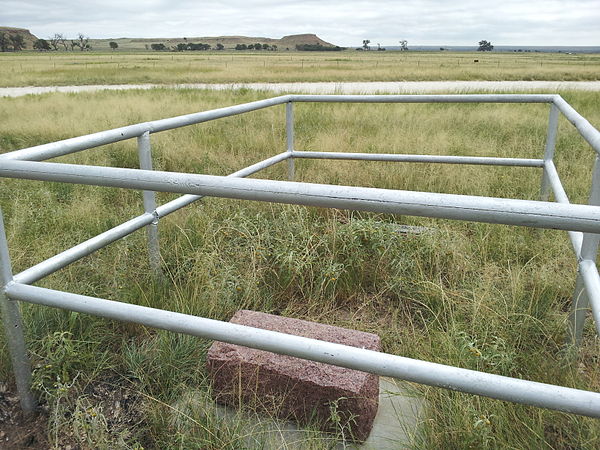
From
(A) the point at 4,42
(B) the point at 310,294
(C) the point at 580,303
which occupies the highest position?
(A) the point at 4,42

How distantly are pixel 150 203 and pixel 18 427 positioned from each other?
117 centimetres

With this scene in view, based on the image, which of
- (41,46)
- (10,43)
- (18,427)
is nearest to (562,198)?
(18,427)

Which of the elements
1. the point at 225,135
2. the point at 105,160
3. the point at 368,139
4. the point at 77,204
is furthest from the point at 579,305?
the point at 225,135

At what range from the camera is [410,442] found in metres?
1.98

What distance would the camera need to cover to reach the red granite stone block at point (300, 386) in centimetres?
207

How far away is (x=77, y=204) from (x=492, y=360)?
3.56 metres

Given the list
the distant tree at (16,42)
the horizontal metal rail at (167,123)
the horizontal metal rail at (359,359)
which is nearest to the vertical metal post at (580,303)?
the horizontal metal rail at (359,359)

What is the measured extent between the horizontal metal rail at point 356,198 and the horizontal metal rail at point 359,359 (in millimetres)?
377

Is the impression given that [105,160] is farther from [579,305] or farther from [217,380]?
[579,305]

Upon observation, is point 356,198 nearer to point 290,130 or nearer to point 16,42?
point 290,130

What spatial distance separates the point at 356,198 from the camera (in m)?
1.32

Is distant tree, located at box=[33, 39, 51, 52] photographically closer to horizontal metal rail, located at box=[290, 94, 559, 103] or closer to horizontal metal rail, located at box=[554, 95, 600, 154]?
horizontal metal rail, located at box=[290, 94, 559, 103]

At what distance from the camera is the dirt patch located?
2086mm

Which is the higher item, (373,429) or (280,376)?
(280,376)
